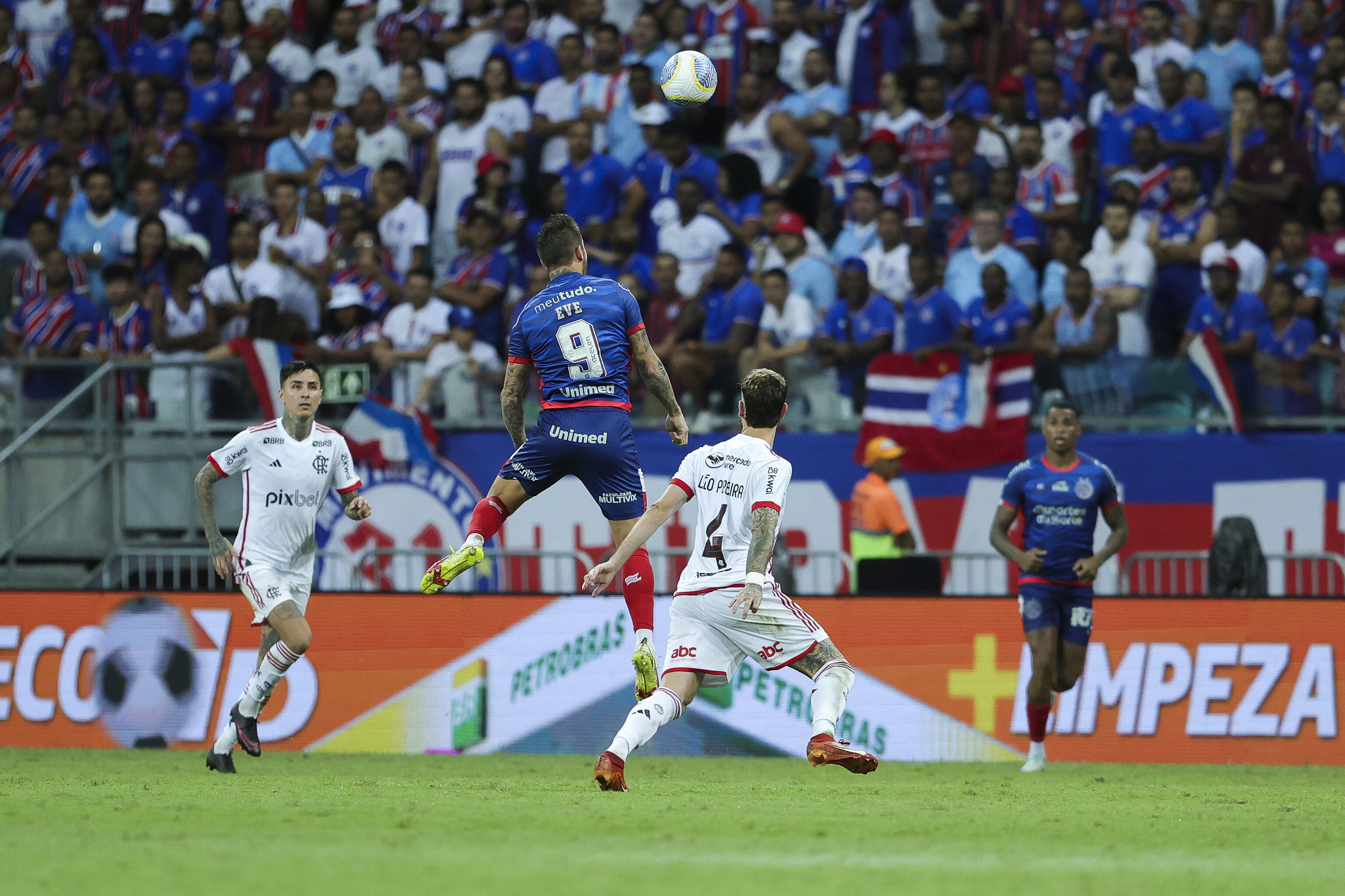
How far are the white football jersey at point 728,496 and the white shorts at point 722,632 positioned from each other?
81 mm

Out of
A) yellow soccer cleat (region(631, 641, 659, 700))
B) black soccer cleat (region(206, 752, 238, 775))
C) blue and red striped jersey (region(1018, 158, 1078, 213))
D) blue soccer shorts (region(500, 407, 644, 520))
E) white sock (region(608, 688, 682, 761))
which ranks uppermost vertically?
blue and red striped jersey (region(1018, 158, 1078, 213))

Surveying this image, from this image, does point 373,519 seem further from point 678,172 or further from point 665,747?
point 678,172

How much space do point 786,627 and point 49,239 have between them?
12138 mm

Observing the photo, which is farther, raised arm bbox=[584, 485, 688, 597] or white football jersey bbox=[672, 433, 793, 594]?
white football jersey bbox=[672, 433, 793, 594]

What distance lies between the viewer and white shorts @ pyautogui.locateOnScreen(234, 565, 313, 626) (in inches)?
453

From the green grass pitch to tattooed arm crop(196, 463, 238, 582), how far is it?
140cm

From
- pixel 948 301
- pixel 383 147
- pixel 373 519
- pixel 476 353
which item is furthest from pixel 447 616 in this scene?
pixel 383 147

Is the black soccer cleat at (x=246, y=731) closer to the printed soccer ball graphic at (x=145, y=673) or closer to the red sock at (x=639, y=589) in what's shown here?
the printed soccer ball graphic at (x=145, y=673)

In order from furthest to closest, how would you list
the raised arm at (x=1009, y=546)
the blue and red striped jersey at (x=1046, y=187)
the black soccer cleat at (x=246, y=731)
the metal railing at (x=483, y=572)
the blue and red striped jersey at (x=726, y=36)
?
the blue and red striped jersey at (x=726, y=36) → the blue and red striped jersey at (x=1046, y=187) → the metal railing at (x=483, y=572) → the raised arm at (x=1009, y=546) → the black soccer cleat at (x=246, y=731)

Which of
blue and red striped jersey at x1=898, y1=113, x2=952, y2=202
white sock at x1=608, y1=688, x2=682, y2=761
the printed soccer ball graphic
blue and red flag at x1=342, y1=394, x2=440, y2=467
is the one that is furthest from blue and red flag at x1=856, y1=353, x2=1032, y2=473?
white sock at x1=608, y1=688, x2=682, y2=761

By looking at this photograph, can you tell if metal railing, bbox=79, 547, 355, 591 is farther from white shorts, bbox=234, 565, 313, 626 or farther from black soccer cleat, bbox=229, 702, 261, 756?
black soccer cleat, bbox=229, 702, 261, 756

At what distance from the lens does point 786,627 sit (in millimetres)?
9125

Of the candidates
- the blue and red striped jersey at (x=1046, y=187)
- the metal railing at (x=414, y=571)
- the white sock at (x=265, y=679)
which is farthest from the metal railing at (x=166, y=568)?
the blue and red striped jersey at (x=1046, y=187)

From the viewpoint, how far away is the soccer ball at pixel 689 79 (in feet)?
41.7
